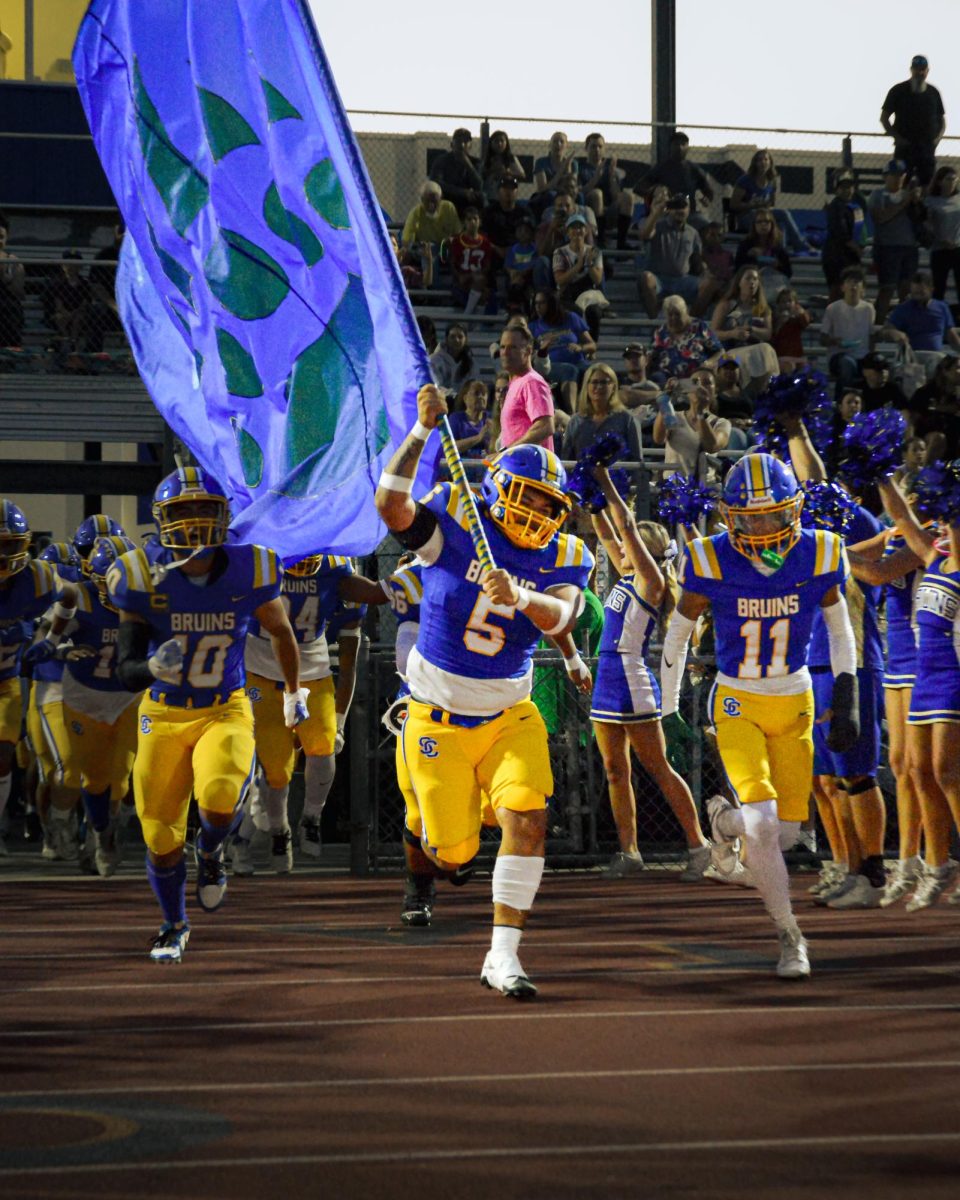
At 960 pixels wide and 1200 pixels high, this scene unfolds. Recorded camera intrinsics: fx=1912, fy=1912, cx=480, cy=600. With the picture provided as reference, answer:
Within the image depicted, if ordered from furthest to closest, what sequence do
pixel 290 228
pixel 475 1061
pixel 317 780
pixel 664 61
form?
pixel 664 61 → pixel 317 780 → pixel 290 228 → pixel 475 1061

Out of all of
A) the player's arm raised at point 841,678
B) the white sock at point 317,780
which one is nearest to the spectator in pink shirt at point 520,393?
the white sock at point 317,780

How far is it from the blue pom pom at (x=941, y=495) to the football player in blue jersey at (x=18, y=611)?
516cm

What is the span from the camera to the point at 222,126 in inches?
353

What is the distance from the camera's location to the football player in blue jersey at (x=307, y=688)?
35.8 ft

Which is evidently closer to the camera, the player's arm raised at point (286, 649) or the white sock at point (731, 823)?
the white sock at point (731, 823)

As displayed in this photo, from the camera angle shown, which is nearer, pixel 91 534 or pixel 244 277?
pixel 244 277

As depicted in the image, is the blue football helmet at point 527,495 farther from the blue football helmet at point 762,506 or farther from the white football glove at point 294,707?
the white football glove at point 294,707

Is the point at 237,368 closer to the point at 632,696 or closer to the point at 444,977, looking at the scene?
the point at 632,696

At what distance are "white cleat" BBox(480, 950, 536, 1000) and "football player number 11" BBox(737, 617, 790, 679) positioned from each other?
5.15ft

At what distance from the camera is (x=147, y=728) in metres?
7.58

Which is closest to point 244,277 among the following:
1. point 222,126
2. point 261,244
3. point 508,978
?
point 261,244

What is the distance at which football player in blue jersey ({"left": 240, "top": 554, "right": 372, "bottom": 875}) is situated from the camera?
35.8ft

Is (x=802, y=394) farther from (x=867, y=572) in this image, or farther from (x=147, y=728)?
(x=147, y=728)

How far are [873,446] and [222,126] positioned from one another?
3.36 metres
